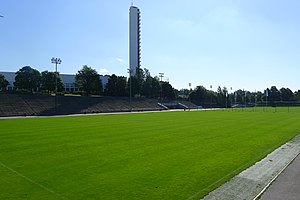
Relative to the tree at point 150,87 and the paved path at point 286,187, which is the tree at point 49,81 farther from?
the paved path at point 286,187

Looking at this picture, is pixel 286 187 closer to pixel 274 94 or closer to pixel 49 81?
pixel 49 81

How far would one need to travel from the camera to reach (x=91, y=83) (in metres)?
109

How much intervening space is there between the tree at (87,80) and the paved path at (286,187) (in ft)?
328

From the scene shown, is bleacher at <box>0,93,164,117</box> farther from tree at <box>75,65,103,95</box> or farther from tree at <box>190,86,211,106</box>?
tree at <box>190,86,211,106</box>

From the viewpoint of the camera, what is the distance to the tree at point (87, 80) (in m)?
108

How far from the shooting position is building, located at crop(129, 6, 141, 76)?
157m

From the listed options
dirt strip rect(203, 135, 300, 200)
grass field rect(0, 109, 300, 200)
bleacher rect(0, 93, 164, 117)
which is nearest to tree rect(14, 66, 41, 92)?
bleacher rect(0, 93, 164, 117)

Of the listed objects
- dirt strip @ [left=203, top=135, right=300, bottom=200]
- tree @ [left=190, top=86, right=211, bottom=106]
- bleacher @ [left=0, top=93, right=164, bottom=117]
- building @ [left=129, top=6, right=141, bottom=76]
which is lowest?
dirt strip @ [left=203, top=135, right=300, bottom=200]

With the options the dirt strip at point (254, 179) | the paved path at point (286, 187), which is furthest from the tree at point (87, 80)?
the paved path at point (286, 187)

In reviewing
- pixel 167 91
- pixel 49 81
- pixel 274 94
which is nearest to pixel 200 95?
pixel 167 91

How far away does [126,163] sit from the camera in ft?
44.4

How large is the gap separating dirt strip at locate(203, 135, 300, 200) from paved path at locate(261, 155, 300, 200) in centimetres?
21

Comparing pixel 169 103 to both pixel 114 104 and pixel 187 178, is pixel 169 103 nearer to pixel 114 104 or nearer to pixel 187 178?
pixel 114 104

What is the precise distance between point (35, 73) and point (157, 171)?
98.9 m
